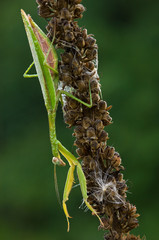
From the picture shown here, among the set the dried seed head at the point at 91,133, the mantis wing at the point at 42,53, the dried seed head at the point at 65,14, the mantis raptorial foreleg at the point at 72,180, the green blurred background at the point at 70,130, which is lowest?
the green blurred background at the point at 70,130

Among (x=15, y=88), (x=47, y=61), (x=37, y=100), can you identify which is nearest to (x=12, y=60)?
(x=15, y=88)

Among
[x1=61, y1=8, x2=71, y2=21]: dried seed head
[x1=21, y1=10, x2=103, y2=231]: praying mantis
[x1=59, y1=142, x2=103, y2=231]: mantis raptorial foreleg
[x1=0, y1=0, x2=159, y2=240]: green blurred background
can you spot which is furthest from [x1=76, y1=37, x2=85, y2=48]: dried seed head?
[x1=0, y1=0, x2=159, y2=240]: green blurred background

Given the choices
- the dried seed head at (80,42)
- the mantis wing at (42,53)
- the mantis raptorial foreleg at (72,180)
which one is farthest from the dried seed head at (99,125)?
the mantis wing at (42,53)

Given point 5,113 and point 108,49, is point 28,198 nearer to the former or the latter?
point 5,113

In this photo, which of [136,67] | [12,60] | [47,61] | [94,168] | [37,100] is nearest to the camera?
[94,168]

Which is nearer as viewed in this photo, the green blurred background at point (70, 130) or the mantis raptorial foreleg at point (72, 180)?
the mantis raptorial foreleg at point (72, 180)

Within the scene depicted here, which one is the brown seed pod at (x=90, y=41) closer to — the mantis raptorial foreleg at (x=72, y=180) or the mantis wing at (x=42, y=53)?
the mantis wing at (x=42, y=53)

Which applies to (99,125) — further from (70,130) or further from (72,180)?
(70,130)
